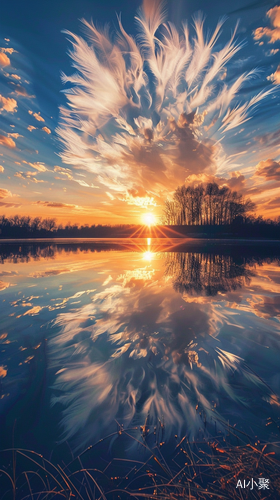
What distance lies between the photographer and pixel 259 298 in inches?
222

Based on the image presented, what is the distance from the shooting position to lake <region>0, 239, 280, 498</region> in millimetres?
2043

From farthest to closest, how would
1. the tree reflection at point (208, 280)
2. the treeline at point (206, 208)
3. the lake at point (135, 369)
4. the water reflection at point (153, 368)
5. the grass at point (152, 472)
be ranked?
the treeline at point (206, 208), the tree reflection at point (208, 280), the water reflection at point (153, 368), the lake at point (135, 369), the grass at point (152, 472)

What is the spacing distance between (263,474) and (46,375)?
263cm

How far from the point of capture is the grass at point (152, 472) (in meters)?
1.50

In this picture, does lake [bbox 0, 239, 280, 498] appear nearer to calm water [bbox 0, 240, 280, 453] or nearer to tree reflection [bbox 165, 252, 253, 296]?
calm water [bbox 0, 240, 280, 453]

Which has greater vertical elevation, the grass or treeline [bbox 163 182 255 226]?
treeline [bbox 163 182 255 226]

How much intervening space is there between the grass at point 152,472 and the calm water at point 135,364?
14 centimetres

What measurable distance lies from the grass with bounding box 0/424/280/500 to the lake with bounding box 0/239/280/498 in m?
0.09

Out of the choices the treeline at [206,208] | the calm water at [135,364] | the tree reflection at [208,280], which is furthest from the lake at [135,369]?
the treeline at [206,208]

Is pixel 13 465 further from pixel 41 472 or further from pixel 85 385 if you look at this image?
pixel 85 385

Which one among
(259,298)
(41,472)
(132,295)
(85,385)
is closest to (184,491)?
(41,472)

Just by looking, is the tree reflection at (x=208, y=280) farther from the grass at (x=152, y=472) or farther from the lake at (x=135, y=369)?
the grass at (x=152, y=472)

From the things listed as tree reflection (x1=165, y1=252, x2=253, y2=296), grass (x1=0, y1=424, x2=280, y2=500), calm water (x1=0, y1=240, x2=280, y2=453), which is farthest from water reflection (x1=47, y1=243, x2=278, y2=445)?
tree reflection (x1=165, y1=252, x2=253, y2=296)

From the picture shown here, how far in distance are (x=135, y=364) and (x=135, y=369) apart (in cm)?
10
